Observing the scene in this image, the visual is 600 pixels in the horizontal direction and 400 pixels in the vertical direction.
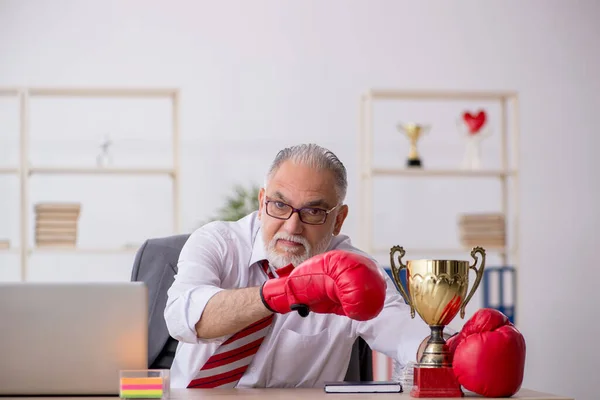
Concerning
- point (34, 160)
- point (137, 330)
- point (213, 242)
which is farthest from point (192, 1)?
Answer: point (137, 330)

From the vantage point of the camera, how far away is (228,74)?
4.55 meters

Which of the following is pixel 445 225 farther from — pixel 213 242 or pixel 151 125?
pixel 213 242

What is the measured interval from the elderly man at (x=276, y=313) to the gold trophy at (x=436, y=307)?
30 centimetres

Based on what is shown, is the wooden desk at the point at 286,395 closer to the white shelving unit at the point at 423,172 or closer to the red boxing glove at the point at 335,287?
the red boxing glove at the point at 335,287

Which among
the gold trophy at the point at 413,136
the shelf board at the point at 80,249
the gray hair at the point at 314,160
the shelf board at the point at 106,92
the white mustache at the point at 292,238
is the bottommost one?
the shelf board at the point at 80,249

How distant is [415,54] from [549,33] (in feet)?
2.59

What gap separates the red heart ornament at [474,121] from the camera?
14.3 ft

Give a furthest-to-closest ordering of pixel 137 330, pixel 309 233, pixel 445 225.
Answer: pixel 445 225, pixel 309 233, pixel 137 330

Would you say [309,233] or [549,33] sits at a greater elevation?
[549,33]

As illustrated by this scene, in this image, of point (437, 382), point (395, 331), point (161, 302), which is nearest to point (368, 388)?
point (437, 382)

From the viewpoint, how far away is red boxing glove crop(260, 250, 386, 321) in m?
1.47

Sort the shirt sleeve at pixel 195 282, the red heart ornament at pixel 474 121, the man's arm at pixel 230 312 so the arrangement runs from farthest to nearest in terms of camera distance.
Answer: the red heart ornament at pixel 474 121 < the shirt sleeve at pixel 195 282 < the man's arm at pixel 230 312

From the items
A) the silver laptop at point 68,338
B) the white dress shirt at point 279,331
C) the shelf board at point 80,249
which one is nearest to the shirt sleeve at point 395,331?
the white dress shirt at point 279,331

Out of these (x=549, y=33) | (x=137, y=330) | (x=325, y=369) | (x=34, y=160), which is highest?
(x=549, y=33)
